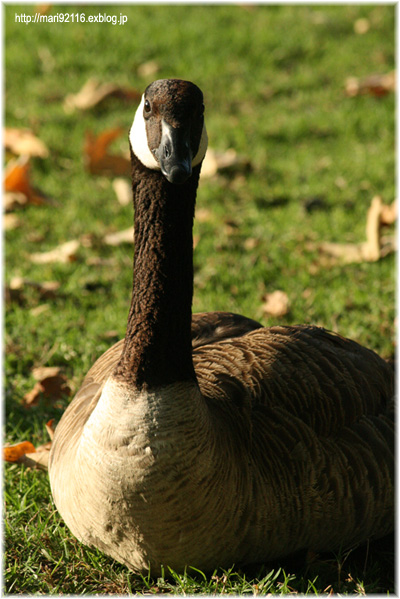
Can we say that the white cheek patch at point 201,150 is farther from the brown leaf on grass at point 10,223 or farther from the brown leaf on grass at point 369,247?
the brown leaf on grass at point 10,223

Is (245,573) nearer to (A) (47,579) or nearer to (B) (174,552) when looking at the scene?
(B) (174,552)

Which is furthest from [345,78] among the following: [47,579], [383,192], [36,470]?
[47,579]

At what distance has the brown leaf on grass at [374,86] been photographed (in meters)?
7.41

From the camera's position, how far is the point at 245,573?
117 inches

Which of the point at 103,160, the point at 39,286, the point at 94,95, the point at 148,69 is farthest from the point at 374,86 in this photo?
the point at 39,286

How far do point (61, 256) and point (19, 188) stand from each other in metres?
0.99

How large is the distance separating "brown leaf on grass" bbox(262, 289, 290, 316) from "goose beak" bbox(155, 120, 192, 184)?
7.26 ft

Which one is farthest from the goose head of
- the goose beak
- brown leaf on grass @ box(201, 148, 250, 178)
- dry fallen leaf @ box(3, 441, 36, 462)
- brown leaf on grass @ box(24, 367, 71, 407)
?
brown leaf on grass @ box(201, 148, 250, 178)

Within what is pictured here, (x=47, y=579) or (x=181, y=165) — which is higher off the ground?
(x=181, y=165)

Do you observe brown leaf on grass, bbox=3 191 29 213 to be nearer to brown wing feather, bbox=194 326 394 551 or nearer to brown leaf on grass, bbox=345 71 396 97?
brown wing feather, bbox=194 326 394 551

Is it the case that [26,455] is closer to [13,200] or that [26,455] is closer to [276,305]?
[276,305]

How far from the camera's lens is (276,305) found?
15.1ft

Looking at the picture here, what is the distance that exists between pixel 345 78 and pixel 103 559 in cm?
616

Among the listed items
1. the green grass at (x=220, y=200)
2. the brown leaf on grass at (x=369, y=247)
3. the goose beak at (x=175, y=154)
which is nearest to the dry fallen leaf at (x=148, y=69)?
the green grass at (x=220, y=200)
